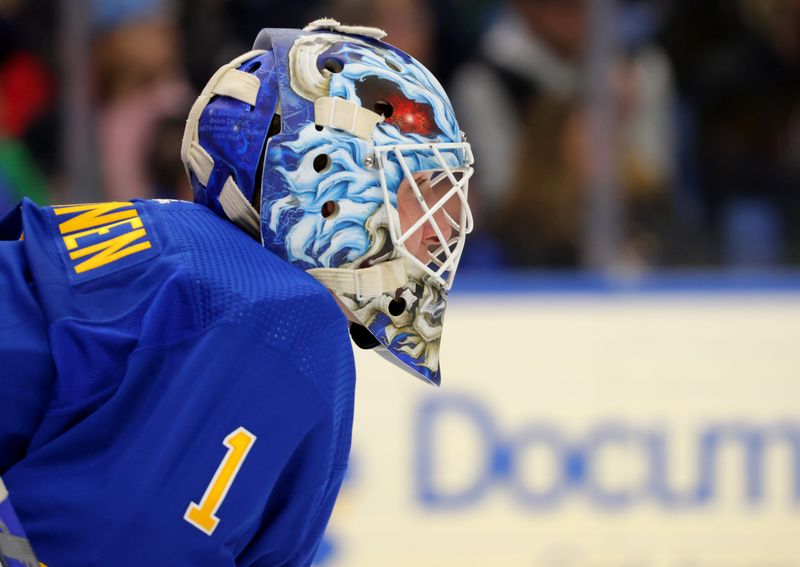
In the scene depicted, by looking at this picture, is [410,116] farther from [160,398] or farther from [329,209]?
[160,398]

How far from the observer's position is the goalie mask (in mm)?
1629

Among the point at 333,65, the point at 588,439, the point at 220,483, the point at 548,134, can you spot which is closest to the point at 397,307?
the point at 333,65

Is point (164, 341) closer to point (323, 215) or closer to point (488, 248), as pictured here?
point (323, 215)

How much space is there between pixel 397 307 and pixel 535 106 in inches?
97.9

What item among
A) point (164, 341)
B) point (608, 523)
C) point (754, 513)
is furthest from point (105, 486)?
point (754, 513)

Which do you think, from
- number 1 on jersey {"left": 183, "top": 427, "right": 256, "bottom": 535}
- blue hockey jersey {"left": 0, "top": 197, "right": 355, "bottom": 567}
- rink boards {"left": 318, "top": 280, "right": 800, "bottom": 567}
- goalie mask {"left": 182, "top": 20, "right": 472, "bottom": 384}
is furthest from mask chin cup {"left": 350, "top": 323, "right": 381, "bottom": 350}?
rink boards {"left": 318, "top": 280, "right": 800, "bottom": 567}

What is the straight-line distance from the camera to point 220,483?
1.35 m

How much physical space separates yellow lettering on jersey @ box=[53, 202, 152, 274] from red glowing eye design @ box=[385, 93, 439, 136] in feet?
1.22

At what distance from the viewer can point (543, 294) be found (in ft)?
12.8

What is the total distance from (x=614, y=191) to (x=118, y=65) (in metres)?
1.68

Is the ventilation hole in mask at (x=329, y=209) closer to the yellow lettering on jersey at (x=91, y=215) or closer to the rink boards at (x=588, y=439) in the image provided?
the yellow lettering on jersey at (x=91, y=215)

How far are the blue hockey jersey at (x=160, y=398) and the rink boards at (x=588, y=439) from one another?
88.8 inches

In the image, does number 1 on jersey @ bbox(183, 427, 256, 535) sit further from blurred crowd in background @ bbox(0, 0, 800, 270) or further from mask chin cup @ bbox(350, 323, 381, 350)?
blurred crowd in background @ bbox(0, 0, 800, 270)

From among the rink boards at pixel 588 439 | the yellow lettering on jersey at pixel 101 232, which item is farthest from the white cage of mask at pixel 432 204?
the rink boards at pixel 588 439
